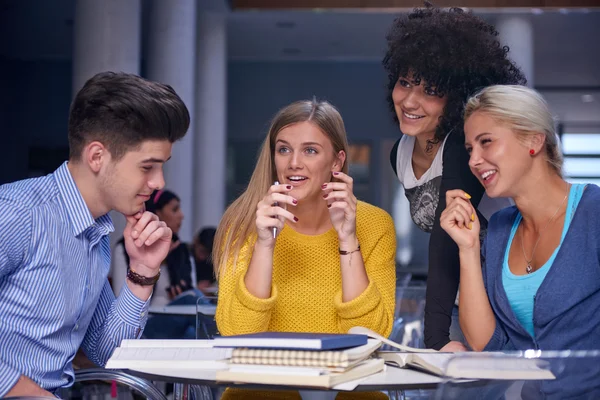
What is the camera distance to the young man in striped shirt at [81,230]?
5.95 feet

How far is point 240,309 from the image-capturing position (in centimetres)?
231

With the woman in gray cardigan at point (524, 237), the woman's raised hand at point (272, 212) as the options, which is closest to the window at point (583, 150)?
the woman in gray cardigan at point (524, 237)

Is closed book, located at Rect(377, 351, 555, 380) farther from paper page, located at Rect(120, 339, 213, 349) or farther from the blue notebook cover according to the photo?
paper page, located at Rect(120, 339, 213, 349)

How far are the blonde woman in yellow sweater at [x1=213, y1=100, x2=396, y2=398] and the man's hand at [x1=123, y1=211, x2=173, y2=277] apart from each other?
292mm

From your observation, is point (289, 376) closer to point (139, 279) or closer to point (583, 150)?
point (139, 279)

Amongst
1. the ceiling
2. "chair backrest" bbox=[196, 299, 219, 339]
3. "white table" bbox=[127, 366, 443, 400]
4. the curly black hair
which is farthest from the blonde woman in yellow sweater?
the ceiling

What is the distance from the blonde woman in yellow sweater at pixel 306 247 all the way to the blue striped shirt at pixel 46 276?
46 centimetres

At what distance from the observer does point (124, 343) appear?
184 centimetres

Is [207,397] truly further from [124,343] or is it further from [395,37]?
[395,37]

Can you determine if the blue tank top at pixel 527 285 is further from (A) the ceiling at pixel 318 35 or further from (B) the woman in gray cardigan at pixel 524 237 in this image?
(A) the ceiling at pixel 318 35

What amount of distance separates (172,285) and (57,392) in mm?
4028

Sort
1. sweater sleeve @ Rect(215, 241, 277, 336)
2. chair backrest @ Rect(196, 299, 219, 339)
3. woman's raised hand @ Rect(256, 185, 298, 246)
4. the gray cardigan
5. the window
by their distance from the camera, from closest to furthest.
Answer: the gray cardigan
woman's raised hand @ Rect(256, 185, 298, 246)
sweater sleeve @ Rect(215, 241, 277, 336)
chair backrest @ Rect(196, 299, 219, 339)
the window

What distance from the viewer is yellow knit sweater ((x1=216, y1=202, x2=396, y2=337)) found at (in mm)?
2305

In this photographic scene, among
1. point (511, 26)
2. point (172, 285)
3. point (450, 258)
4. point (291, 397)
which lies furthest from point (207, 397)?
point (511, 26)
